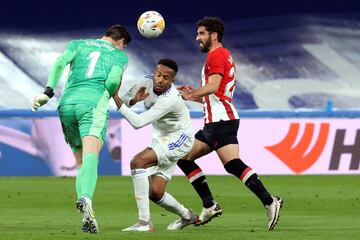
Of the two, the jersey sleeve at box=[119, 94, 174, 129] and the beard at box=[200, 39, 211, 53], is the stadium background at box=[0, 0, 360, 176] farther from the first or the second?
the jersey sleeve at box=[119, 94, 174, 129]

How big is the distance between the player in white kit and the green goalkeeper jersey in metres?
0.33

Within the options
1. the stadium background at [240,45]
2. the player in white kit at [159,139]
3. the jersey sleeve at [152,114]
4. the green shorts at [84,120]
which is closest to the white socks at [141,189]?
the player in white kit at [159,139]

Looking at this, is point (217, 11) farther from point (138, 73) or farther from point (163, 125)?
point (163, 125)

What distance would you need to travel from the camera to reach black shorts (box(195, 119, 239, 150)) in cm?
981

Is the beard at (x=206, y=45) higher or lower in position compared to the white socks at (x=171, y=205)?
higher

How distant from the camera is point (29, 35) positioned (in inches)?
1033

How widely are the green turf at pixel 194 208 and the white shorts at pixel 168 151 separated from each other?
520 millimetres

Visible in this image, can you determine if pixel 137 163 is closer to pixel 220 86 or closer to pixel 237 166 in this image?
pixel 237 166

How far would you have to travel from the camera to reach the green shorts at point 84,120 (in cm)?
859

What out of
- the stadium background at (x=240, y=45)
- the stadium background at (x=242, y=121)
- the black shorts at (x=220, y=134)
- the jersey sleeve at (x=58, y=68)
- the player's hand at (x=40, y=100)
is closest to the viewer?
the player's hand at (x=40, y=100)

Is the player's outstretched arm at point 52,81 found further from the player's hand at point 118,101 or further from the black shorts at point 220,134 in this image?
the black shorts at point 220,134

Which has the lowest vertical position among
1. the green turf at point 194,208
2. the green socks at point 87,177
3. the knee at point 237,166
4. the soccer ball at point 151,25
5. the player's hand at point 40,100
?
the green turf at point 194,208

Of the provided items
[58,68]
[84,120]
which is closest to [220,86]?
[84,120]

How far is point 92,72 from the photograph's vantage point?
28.9ft
